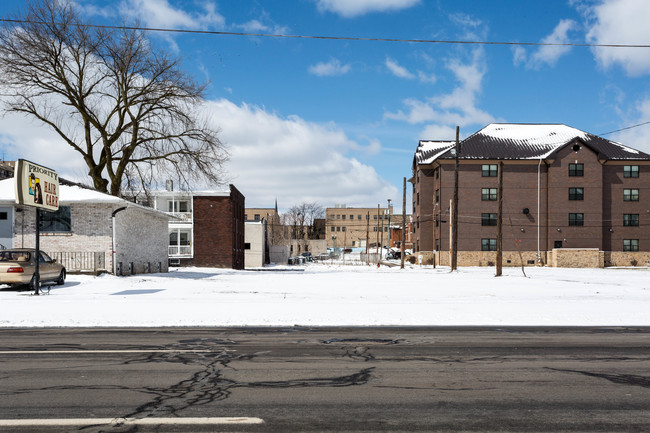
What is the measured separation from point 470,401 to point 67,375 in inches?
196

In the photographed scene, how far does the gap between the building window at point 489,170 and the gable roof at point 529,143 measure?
43.6 inches

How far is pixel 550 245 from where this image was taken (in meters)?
60.8

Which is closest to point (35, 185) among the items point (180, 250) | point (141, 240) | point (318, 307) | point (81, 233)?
point (81, 233)

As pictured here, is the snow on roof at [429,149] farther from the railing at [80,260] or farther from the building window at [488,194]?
the railing at [80,260]

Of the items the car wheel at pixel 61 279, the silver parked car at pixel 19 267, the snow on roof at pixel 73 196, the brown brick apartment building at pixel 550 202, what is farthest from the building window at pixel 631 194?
the silver parked car at pixel 19 267

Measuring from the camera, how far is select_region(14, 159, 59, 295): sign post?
17297 millimetres

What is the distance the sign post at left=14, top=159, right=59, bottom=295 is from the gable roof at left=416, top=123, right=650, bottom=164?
47.9 m

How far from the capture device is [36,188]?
18250 mm

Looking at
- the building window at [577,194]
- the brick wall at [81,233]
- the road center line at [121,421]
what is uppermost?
the building window at [577,194]

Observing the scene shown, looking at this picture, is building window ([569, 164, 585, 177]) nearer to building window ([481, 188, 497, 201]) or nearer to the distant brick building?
building window ([481, 188, 497, 201])

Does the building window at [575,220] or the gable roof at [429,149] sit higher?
the gable roof at [429,149]

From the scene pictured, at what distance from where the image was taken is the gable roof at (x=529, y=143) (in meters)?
61.0

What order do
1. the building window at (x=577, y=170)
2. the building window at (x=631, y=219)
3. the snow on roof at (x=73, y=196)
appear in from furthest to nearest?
the building window at (x=631, y=219) < the building window at (x=577, y=170) < the snow on roof at (x=73, y=196)

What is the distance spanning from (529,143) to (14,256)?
188 ft
